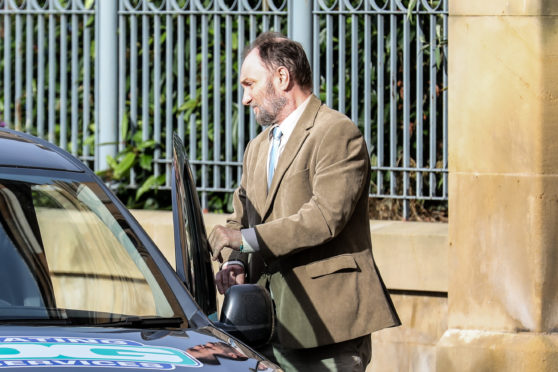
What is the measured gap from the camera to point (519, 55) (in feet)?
19.7

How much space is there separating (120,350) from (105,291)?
0.64 m

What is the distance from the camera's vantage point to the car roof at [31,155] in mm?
3589

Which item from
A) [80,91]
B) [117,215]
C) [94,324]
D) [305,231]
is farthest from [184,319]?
[80,91]

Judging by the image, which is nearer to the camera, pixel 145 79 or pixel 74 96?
pixel 145 79

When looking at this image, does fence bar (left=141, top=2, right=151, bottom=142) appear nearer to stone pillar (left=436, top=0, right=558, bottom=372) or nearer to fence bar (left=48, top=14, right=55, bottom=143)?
fence bar (left=48, top=14, right=55, bottom=143)

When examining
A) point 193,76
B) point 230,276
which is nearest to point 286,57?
point 230,276

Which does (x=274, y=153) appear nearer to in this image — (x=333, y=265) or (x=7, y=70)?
(x=333, y=265)

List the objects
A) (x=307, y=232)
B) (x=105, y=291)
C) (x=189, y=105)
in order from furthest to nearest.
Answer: (x=189, y=105), (x=307, y=232), (x=105, y=291)

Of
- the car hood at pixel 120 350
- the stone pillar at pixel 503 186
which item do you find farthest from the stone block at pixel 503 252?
the car hood at pixel 120 350

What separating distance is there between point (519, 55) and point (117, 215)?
2.97 meters

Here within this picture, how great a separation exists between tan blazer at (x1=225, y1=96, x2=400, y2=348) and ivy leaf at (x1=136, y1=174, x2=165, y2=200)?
3.47 meters

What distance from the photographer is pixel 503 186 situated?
6.03 m

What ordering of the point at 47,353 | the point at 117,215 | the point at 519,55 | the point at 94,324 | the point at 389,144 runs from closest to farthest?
the point at 47,353
the point at 94,324
the point at 117,215
the point at 519,55
the point at 389,144

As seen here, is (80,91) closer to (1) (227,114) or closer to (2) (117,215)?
(1) (227,114)
